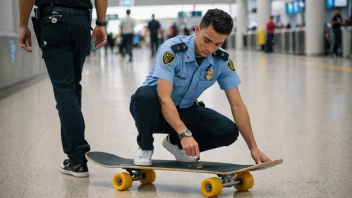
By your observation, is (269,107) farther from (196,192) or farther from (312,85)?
(196,192)

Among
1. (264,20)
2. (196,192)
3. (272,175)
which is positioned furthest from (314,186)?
(264,20)

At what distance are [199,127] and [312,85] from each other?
783 centimetres

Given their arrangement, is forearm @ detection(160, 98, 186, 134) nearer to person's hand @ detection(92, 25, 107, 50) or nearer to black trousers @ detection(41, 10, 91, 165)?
black trousers @ detection(41, 10, 91, 165)

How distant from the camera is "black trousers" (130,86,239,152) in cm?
388

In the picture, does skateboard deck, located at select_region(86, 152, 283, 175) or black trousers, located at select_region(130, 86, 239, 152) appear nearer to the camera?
skateboard deck, located at select_region(86, 152, 283, 175)

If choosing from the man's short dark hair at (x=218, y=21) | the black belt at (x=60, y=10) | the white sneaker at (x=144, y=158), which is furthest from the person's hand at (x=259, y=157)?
the black belt at (x=60, y=10)

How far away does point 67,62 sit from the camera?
4289 mm

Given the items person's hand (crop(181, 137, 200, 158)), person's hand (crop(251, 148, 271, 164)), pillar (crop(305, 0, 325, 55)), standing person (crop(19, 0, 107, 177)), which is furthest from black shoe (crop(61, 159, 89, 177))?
pillar (crop(305, 0, 325, 55))

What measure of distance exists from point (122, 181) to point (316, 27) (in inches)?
905

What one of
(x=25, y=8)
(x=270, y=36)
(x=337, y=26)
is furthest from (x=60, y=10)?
(x=270, y=36)

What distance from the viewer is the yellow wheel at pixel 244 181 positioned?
3854mm

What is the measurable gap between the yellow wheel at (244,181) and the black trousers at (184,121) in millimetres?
276

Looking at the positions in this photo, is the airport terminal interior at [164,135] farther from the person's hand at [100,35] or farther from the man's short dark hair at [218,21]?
the person's hand at [100,35]

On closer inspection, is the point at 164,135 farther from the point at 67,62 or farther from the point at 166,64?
the point at 166,64
